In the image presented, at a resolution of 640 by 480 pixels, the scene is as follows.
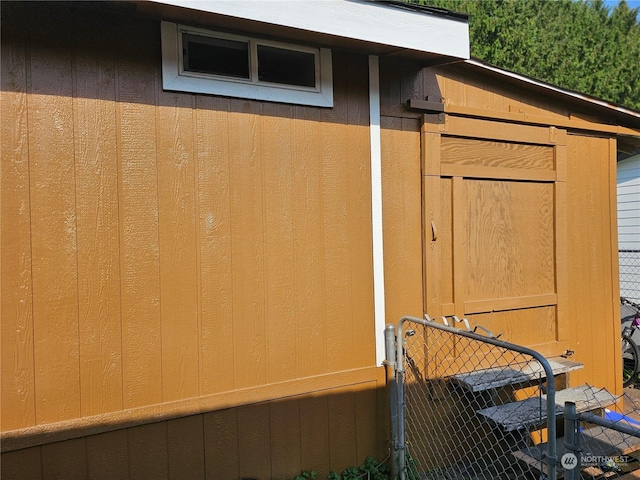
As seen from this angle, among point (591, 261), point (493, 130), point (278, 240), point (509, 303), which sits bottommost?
point (509, 303)

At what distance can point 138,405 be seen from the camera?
206 cm

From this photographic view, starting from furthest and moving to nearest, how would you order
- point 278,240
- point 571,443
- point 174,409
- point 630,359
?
point 630,359, point 278,240, point 174,409, point 571,443

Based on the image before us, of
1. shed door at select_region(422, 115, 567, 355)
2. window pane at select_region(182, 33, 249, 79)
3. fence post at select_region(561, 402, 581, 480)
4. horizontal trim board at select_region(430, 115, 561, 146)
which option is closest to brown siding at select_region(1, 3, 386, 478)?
window pane at select_region(182, 33, 249, 79)

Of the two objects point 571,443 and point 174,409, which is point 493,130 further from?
point 174,409

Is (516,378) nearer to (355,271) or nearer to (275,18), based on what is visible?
(355,271)

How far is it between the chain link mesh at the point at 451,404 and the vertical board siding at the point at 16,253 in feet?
6.23

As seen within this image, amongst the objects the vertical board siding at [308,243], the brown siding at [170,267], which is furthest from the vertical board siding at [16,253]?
the vertical board siding at [308,243]

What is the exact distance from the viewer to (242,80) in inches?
90.7

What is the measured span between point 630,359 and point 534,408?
287 cm

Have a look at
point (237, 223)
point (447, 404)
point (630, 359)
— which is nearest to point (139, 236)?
point (237, 223)

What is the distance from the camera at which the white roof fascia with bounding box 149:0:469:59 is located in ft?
6.53

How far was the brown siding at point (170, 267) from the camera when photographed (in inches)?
74.5

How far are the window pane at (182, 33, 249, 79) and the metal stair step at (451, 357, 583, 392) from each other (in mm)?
2154

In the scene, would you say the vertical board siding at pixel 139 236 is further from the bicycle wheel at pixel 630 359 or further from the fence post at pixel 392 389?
the bicycle wheel at pixel 630 359
